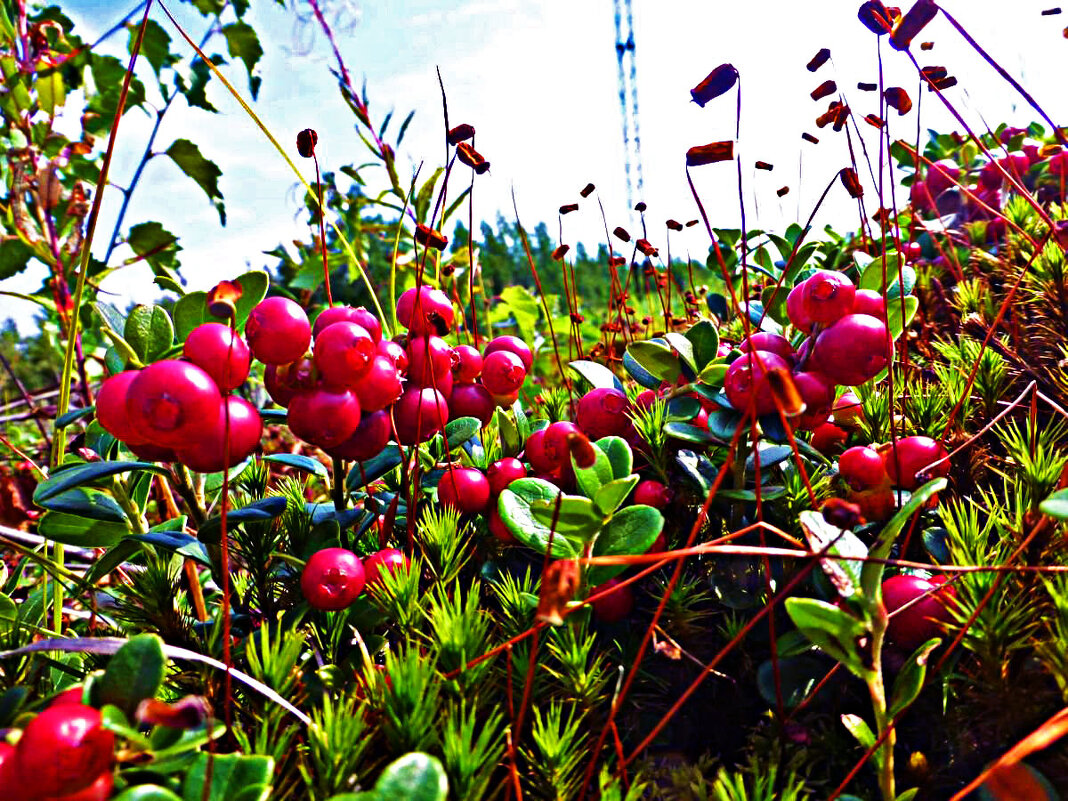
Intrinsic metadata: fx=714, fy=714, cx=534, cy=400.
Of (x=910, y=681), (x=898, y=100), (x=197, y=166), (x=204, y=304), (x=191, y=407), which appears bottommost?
(x=910, y=681)

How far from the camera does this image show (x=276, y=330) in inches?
27.0

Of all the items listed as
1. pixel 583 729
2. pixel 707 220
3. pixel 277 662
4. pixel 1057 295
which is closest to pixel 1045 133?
pixel 1057 295

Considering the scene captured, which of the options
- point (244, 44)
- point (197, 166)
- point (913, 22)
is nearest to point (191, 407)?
point (913, 22)

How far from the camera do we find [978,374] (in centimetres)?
102

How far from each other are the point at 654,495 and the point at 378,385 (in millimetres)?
332

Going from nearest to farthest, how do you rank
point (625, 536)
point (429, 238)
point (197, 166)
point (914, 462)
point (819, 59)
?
point (625, 536) < point (914, 462) < point (429, 238) < point (819, 59) < point (197, 166)

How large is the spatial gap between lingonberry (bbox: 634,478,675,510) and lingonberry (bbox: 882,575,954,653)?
0.25 m

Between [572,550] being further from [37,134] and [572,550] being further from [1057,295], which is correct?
[37,134]

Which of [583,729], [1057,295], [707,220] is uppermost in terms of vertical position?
[707,220]

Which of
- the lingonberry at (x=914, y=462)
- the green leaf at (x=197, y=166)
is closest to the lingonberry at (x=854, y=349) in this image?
the lingonberry at (x=914, y=462)

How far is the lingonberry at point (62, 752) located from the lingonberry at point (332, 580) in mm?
245

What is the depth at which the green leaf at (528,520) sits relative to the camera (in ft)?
2.28

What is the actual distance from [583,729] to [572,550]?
0.54 ft

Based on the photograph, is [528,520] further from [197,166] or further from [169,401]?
[197,166]
